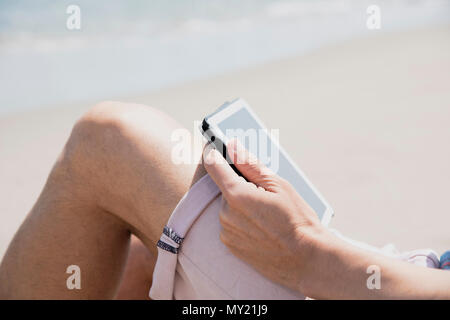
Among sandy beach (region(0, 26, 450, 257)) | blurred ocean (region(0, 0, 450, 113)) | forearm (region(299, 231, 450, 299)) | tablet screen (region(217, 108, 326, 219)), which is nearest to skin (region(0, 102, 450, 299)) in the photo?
forearm (region(299, 231, 450, 299))

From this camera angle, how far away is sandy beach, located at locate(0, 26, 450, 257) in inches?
101

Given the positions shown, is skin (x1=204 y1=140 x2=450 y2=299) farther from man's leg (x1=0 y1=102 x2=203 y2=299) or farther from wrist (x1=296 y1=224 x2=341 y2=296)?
man's leg (x1=0 y1=102 x2=203 y2=299)

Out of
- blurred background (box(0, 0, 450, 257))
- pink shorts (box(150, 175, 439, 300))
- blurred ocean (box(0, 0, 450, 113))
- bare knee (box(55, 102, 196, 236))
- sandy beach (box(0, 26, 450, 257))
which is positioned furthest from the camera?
blurred ocean (box(0, 0, 450, 113))

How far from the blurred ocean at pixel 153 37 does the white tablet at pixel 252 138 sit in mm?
3123

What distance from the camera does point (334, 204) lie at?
2695 mm

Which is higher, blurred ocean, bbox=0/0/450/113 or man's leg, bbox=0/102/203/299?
blurred ocean, bbox=0/0/450/113

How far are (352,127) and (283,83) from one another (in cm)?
110

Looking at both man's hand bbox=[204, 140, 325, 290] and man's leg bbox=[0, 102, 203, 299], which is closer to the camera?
man's hand bbox=[204, 140, 325, 290]

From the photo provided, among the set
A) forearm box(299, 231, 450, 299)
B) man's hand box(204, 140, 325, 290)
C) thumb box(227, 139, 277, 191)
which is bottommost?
forearm box(299, 231, 450, 299)

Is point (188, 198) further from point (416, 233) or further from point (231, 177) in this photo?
point (416, 233)

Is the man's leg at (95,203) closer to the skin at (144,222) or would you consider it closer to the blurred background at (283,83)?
the skin at (144,222)

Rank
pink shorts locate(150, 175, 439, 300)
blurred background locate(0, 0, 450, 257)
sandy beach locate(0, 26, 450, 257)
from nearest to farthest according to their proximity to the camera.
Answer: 1. pink shorts locate(150, 175, 439, 300)
2. sandy beach locate(0, 26, 450, 257)
3. blurred background locate(0, 0, 450, 257)

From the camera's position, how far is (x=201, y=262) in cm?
104

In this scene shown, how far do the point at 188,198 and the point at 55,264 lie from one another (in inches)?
17.9
